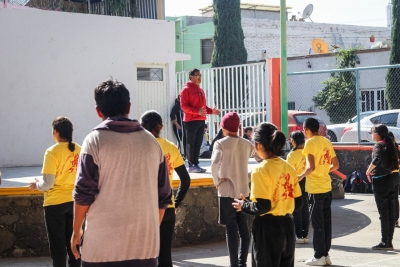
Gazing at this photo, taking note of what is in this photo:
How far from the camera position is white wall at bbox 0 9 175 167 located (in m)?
14.3

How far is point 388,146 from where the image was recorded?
1009 cm

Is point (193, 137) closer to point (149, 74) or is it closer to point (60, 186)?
point (60, 186)

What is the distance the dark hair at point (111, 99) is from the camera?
4.61 meters

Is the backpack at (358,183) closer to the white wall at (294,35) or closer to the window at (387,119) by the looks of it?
the window at (387,119)

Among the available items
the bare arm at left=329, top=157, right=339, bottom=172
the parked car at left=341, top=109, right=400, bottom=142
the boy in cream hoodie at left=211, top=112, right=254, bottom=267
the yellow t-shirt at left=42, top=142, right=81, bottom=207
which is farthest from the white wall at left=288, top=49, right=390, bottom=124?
the yellow t-shirt at left=42, top=142, right=81, bottom=207

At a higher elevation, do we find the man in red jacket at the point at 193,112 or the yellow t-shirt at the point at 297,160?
the man in red jacket at the point at 193,112

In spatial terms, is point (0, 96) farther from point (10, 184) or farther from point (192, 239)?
point (192, 239)

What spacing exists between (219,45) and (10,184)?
2679cm

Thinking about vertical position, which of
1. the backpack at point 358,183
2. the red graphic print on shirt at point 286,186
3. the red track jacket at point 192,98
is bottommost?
the backpack at point 358,183

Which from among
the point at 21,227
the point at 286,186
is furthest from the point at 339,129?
the point at 286,186

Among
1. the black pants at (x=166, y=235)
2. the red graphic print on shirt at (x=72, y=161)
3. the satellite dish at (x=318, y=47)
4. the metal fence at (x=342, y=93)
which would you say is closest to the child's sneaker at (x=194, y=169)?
the red graphic print on shirt at (x=72, y=161)

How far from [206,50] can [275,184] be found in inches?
1473

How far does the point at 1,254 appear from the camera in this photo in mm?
9906

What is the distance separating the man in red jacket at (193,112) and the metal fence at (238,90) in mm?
4574
